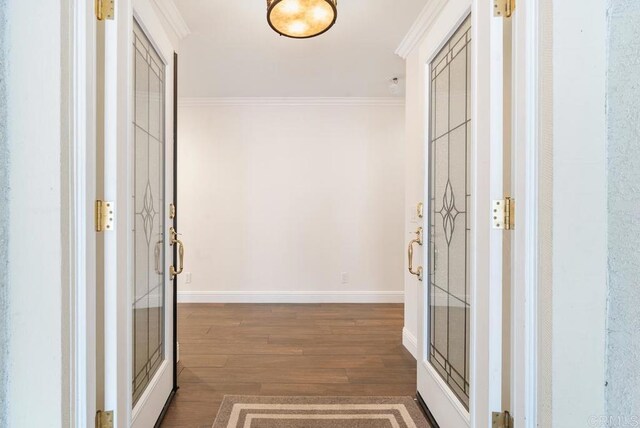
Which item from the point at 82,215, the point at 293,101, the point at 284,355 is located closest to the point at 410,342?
the point at 284,355

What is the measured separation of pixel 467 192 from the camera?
148 cm

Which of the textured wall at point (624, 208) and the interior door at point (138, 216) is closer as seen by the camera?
the textured wall at point (624, 208)

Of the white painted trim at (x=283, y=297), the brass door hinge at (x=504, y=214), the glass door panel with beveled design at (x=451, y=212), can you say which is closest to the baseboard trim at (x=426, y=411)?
the glass door panel with beveled design at (x=451, y=212)

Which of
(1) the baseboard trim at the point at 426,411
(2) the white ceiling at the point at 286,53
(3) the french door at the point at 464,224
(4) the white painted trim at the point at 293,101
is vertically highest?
(2) the white ceiling at the point at 286,53

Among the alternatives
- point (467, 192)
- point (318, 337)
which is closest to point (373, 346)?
point (318, 337)

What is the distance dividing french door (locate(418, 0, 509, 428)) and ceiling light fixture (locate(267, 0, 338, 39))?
587 millimetres

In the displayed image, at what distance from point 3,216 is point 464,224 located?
1.68 m

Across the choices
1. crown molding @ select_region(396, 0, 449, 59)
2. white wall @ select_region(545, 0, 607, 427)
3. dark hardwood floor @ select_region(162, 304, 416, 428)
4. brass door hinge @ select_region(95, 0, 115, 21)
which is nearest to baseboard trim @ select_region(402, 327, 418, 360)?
dark hardwood floor @ select_region(162, 304, 416, 428)

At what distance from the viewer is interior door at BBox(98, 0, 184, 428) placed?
1.15 m

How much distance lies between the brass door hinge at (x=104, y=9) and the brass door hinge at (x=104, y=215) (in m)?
0.64

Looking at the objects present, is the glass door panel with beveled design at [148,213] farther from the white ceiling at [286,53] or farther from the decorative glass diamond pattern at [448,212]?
the decorative glass diamond pattern at [448,212]

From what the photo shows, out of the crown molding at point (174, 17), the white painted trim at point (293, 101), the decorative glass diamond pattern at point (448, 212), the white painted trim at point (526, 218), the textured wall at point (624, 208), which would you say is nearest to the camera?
the textured wall at point (624, 208)

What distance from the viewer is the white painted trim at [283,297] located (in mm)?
4117

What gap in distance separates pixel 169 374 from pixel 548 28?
241cm
